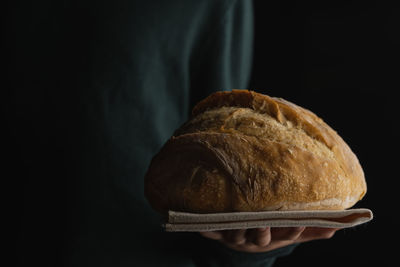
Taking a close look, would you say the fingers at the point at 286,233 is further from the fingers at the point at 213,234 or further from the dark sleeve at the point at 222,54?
the dark sleeve at the point at 222,54

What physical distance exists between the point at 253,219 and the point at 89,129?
0.78 m

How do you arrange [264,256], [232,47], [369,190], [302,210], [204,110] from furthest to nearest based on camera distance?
[369,190]
[232,47]
[264,256]
[204,110]
[302,210]

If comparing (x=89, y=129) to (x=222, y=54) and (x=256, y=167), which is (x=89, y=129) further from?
(x=256, y=167)

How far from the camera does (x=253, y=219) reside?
0.71 m

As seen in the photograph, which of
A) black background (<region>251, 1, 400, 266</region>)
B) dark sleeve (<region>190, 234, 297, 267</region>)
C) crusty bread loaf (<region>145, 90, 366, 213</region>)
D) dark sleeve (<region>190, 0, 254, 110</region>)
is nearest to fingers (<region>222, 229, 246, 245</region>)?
crusty bread loaf (<region>145, 90, 366, 213</region>)

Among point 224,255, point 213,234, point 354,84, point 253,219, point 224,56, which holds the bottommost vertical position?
point 224,255

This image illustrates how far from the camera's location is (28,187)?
52.7 inches

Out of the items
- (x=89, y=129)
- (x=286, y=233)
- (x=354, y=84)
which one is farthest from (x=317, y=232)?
(x=354, y=84)


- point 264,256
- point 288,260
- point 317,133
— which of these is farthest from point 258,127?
point 288,260

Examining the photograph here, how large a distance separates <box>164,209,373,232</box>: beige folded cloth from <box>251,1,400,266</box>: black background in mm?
1027

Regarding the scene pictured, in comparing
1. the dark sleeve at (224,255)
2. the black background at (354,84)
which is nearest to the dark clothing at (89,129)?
the dark sleeve at (224,255)

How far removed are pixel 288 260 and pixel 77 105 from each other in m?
1.22

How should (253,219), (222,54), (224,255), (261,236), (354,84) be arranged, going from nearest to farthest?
(253,219), (261,236), (224,255), (222,54), (354,84)

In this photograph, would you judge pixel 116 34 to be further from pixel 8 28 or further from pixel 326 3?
pixel 326 3
